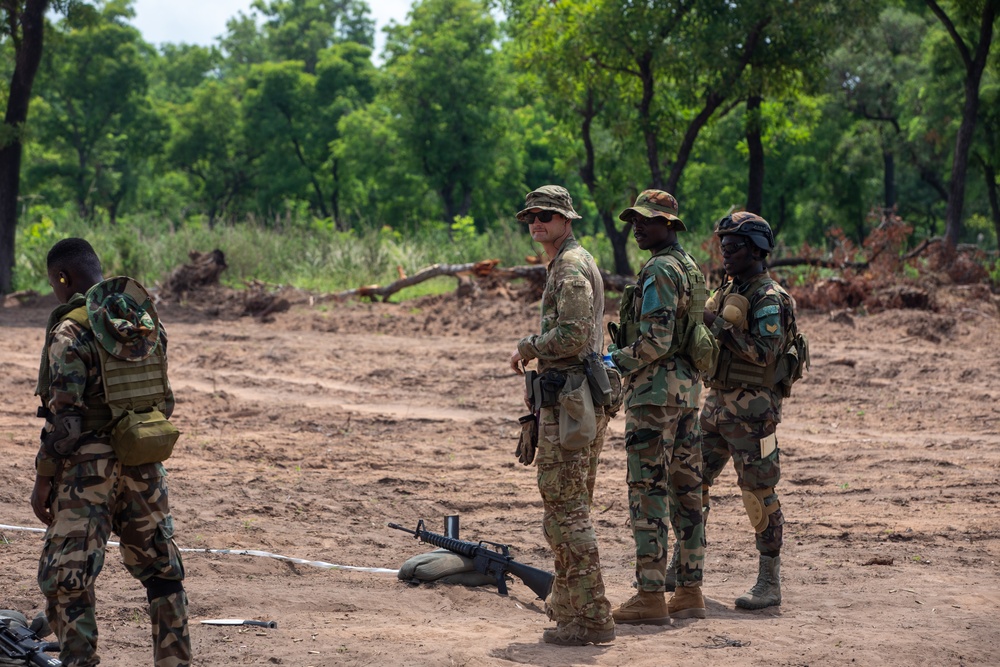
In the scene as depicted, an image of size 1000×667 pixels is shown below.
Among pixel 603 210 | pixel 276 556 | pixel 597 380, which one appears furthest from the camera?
pixel 603 210

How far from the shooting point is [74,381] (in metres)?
3.99

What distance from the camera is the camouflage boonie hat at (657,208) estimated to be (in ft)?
17.3

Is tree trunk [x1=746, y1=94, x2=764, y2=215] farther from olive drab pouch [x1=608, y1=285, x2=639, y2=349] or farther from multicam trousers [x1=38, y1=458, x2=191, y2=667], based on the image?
multicam trousers [x1=38, y1=458, x2=191, y2=667]

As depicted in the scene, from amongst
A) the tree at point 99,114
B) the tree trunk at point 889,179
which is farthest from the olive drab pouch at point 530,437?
the tree at point 99,114

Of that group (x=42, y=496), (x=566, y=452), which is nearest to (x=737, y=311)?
(x=566, y=452)

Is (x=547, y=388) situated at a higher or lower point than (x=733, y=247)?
lower

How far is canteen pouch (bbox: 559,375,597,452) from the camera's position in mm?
4789

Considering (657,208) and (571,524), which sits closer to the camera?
(571,524)

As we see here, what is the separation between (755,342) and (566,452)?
1315mm

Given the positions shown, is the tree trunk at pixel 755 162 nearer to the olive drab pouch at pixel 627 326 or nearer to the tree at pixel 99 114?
the olive drab pouch at pixel 627 326

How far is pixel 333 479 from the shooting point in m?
8.63

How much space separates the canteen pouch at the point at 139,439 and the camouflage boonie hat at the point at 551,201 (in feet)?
6.14

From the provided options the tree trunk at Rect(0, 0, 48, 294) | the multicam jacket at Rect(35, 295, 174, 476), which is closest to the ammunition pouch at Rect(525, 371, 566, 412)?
the multicam jacket at Rect(35, 295, 174, 476)

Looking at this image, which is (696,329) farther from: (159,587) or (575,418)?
(159,587)
